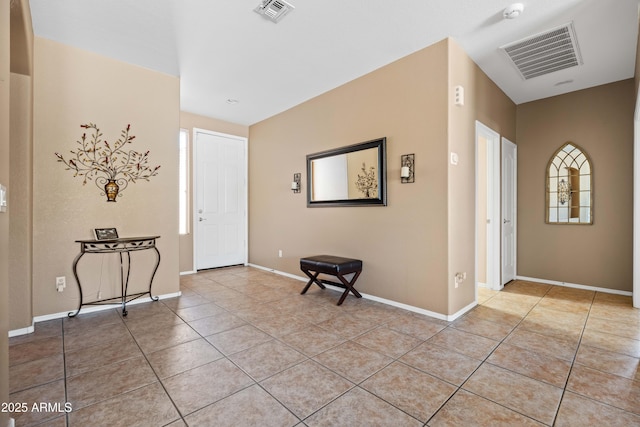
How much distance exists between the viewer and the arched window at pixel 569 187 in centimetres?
407

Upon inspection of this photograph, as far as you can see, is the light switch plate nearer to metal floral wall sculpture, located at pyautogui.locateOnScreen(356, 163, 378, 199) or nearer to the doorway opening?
metal floral wall sculpture, located at pyautogui.locateOnScreen(356, 163, 378, 199)

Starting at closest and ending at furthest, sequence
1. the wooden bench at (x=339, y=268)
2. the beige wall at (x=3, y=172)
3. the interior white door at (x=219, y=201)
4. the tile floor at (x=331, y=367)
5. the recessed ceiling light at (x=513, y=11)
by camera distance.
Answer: the beige wall at (x=3, y=172) < the tile floor at (x=331, y=367) < the recessed ceiling light at (x=513, y=11) < the wooden bench at (x=339, y=268) < the interior white door at (x=219, y=201)

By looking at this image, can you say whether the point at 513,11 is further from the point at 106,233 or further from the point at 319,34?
the point at 106,233

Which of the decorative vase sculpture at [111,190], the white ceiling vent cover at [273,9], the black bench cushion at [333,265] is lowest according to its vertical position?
the black bench cushion at [333,265]

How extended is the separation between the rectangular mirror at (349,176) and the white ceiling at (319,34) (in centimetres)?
94

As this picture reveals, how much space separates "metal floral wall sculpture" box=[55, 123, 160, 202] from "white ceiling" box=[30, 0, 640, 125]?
0.94m

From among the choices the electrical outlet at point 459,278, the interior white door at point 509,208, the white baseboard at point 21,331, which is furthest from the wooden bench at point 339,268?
the white baseboard at point 21,331

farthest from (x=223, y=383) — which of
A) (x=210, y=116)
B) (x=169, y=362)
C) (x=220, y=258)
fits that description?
(x=210, y=116)

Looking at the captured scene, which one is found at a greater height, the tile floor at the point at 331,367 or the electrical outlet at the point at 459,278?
the electrical outlet at the point at 459,278

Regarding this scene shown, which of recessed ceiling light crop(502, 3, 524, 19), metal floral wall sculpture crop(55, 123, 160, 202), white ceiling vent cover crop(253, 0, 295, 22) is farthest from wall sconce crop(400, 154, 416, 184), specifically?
metal floral wall sculpture crop(55, 123, 160, 202)

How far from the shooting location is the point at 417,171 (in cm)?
314

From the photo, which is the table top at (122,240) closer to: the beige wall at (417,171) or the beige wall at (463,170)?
the beige wall at (417,171)

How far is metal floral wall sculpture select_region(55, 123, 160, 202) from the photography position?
10.3ft

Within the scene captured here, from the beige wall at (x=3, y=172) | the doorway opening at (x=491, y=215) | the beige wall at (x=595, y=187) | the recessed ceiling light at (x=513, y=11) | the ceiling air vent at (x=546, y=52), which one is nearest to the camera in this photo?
the beige wall at (x=3, y=172)
